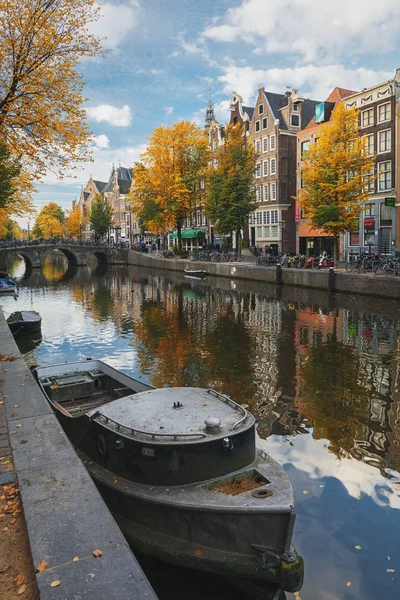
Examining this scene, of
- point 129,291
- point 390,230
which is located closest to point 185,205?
point 129,291

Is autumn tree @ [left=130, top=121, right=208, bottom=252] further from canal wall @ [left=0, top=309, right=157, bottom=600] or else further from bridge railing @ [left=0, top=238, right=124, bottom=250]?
canal wall @ [left=0, top=309, right=157, bottom=600]

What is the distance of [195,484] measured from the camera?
700 cm

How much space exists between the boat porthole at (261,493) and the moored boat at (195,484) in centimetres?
1

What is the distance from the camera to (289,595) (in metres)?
6.49

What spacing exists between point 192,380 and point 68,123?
10.1 meters

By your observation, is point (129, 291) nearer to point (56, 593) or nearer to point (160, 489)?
point (160, 489)

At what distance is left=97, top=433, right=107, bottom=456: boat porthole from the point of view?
8102 mm

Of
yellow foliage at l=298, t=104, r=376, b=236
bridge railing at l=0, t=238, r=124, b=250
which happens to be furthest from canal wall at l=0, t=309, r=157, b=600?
bridge railing at l=0, t=238, r=124, b=250

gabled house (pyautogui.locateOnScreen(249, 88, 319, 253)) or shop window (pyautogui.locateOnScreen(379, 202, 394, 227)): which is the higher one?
gabled house (pyautogui.locateOnScreen(249, 88, 319, 253))

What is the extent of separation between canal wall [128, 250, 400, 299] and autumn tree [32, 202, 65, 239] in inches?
3291

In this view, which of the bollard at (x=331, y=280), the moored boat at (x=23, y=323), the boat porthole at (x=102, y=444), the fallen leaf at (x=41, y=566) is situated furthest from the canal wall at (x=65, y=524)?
the bollard at (x=331, y=280)

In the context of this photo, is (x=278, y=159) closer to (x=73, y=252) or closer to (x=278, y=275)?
(x=278, y=275)

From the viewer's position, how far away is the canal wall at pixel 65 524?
416 cm

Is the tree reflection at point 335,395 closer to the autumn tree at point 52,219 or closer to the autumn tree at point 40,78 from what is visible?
the autumn tree at point 40,78
